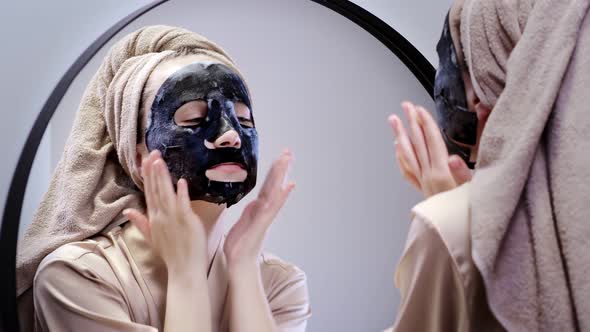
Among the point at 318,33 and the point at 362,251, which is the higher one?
the point at 318,33

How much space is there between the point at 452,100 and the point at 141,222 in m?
0.48

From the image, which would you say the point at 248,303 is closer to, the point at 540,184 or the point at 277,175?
the point at 277,175

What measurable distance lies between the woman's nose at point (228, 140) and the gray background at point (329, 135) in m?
0.53

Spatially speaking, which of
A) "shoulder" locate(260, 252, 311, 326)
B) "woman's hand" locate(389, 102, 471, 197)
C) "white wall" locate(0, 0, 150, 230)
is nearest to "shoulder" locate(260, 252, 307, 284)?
"shoulder" locate(260, 252, 311, 326)

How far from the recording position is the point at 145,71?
1025 millimetres

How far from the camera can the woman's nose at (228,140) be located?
3.11 feet

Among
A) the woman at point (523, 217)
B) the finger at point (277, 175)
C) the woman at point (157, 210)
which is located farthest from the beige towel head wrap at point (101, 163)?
the woman at point (523, 217)

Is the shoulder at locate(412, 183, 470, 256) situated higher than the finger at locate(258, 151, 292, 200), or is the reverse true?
the shoulder at locate(412, 183, 470, 256)

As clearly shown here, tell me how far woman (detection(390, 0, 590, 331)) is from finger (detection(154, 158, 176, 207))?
361 millimetres

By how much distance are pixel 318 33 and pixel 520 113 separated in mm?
953

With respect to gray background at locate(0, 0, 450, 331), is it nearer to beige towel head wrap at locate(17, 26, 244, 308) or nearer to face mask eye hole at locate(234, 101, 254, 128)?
beige towel head wrap at locate(17, 26, 244, 308)

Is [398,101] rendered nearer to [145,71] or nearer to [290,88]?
[290,88]

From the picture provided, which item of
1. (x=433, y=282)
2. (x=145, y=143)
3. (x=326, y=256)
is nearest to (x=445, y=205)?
(x=433, y=282)

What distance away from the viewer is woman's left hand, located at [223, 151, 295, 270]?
1.02m
